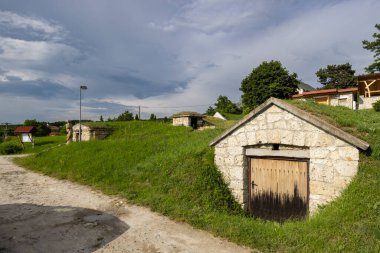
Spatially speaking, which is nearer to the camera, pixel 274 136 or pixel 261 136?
pixel 274 136

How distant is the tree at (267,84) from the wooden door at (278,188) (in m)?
28.6

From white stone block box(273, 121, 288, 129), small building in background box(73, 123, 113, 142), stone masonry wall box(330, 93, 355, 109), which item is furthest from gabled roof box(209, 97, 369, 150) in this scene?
stone masonry wall box(330, 93, 355, 109)

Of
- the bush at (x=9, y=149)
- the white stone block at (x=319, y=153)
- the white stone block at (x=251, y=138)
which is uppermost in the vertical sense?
the white stone block at (x=251, y=138)

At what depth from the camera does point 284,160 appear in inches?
320

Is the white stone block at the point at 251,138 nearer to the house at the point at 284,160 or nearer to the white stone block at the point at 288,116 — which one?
the house at the point at 284,160

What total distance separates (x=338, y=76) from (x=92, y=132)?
163 ft

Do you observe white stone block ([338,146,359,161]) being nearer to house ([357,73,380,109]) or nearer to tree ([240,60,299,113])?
house ([357,73,380,109])

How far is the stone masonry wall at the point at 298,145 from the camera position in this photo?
6.92 meters

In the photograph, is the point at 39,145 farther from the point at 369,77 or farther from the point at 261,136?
the point at 369,77

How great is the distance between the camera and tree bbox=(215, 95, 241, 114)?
51.9 meters

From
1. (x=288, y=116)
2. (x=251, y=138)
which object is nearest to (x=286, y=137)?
(x=288, y=116)

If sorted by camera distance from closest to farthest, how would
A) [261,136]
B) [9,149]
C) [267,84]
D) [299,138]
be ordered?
[299,138]
[261,136]
[9,149]
[267,84]

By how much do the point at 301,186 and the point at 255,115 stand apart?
2.53m

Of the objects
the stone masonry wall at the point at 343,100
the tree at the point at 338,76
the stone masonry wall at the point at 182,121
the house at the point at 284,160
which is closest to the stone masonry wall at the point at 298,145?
the house at the point at 284,160
